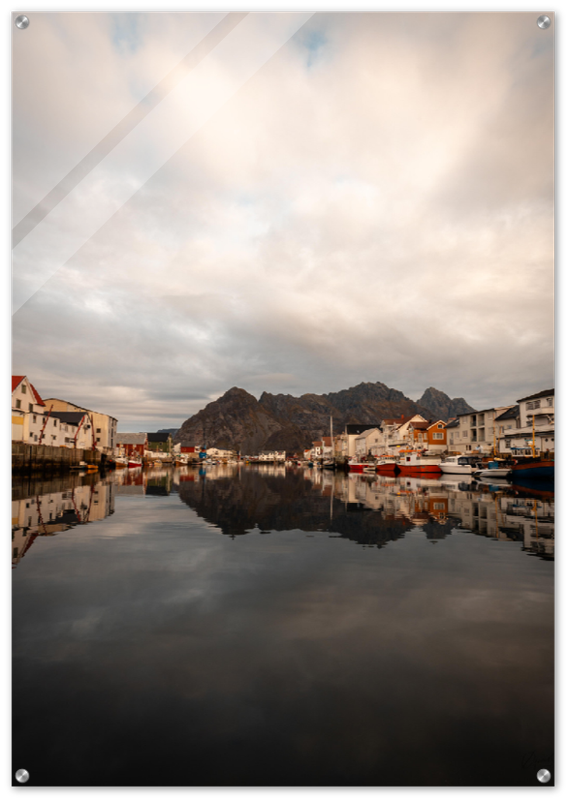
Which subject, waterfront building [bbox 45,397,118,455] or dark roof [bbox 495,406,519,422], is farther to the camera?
waterfront building [bbox 45,397,118,455]

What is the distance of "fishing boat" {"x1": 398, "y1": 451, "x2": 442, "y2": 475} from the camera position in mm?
72500

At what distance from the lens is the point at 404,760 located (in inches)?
156

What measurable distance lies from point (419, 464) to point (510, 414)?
19.2 metres

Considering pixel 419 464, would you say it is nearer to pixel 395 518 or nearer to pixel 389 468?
pixel 389 468

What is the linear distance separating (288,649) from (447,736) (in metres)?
2.69

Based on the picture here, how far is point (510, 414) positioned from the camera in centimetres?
7519

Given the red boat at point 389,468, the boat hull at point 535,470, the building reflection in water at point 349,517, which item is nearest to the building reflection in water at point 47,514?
the building reflection in water at point 349,517

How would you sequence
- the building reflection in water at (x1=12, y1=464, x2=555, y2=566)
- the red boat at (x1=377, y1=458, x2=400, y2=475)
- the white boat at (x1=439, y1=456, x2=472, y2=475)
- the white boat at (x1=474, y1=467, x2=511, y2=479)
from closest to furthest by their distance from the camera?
1. the building reflection in water at (x1=12, y1=464, x2=555, y2=566)
2. the white boat at (x1=474, y1=467, x2=511, y2=479)
3. the white boat at (x1=439, y1=456, x2=472, y2=475)
4. the red boat at (x1=377, y1=458, x2=400, y2=475)

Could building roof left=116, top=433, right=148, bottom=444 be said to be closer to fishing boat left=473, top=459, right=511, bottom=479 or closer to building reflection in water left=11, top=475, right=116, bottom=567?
fishing boat left=473, top=459, right=511, bottom=479

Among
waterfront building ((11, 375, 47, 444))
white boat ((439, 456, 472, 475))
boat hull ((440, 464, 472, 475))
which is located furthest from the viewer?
white boat ((439, 456, 472, 475))

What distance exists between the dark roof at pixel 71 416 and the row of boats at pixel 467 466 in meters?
62.7

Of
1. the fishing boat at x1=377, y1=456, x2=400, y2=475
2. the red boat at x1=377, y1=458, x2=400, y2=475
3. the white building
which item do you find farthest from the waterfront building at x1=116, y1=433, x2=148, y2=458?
the red boat at x1=377, y1=458, x2=400, y2=475

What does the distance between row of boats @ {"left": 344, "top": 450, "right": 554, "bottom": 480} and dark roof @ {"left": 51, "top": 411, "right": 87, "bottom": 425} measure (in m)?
62.7
